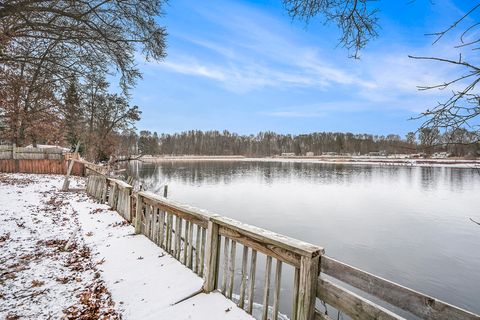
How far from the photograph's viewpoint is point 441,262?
899cm

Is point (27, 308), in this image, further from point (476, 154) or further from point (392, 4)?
point (392, 4)

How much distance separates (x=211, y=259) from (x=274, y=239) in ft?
4.11

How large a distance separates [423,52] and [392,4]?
2.71 ft

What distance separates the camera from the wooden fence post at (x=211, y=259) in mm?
3738

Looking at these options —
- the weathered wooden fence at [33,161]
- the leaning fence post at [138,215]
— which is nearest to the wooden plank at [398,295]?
the leaning fence post at [138,215]

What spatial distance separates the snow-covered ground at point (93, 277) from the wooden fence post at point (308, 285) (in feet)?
3.30

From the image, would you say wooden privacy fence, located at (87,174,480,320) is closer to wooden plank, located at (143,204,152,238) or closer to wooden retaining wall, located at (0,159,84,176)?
wooden plank, located at (143,204,152,238)

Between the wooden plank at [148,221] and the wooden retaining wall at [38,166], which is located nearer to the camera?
the wooden plank at [148,221]

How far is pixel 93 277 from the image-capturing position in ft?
14.7

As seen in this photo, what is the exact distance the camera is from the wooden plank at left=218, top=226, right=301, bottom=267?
2.71 m

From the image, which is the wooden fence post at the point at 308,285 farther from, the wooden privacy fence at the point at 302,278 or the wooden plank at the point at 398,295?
the wooden plank at the point at 398,295

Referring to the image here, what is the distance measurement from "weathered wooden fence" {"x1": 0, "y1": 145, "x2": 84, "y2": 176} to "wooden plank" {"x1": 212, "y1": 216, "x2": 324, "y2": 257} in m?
22.6

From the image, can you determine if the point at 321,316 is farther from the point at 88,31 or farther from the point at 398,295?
the point at 88,31

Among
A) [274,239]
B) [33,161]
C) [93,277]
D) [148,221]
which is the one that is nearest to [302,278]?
[274,239]
